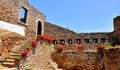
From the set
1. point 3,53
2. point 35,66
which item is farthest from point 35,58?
point 3,53

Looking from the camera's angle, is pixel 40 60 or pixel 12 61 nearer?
pixel 12 61

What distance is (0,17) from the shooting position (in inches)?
430

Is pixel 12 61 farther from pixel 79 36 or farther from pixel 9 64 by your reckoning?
pixel 79 36

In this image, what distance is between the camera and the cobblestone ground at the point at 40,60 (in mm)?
10414

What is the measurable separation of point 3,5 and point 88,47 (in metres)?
10.3

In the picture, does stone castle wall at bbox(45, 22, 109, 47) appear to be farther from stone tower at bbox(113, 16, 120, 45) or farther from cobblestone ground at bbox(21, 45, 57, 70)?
cobblestone ground at bbox(21, 45, 57, 70)

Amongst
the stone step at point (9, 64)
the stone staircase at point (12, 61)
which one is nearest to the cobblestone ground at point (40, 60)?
the stone staircase at point (12, 61)

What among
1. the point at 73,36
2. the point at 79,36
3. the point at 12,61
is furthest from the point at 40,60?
the point at 79,36

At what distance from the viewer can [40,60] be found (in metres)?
12.2

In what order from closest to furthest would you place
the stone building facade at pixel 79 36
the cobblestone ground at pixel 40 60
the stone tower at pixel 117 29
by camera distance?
the cobblestone ground at pixel 40 60 < the stone tower at pixel 117 29 < the stone building facade at pixel 79 36

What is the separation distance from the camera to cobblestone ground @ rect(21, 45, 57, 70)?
1041 centimetres

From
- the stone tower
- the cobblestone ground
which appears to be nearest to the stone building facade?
the stone tower

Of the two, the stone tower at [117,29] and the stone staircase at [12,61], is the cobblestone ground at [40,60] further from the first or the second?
the stone tower at [117,29]

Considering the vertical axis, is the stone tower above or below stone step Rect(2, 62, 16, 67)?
above
